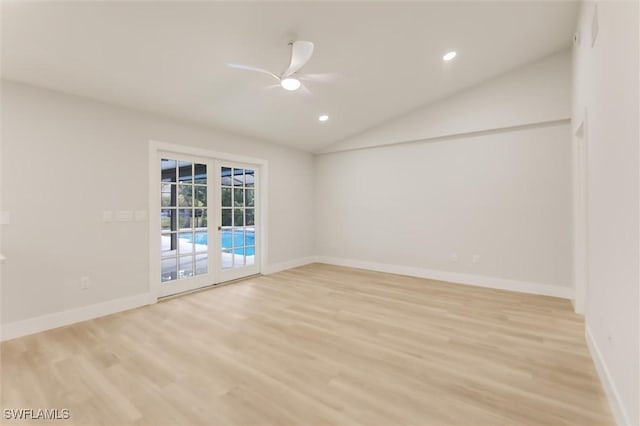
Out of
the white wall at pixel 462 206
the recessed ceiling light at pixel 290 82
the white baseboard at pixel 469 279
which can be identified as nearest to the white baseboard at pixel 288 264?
the white wall at pixel 462 206

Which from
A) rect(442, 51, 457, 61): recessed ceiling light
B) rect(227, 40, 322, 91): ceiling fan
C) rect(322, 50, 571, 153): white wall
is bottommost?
rect(227, 40, 322, 91): ceiling fan

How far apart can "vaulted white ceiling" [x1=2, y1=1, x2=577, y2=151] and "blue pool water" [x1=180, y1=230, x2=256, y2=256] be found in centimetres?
178

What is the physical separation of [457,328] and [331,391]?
5.60 feet

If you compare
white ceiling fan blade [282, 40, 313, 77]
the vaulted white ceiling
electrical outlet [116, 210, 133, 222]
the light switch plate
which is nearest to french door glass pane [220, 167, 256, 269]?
the vaulted white ceiling

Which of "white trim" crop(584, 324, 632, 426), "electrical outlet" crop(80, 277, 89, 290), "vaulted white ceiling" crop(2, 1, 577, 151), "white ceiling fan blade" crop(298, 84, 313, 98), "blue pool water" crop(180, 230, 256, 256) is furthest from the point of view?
"blue pool water" crop(180, 230, 256, 256)

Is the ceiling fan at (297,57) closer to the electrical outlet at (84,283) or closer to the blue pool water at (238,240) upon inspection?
the blue pool water at (238,240)

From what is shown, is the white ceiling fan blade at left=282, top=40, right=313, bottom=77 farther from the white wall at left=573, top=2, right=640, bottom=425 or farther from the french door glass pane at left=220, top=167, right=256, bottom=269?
the french door glass pane at left=220, top=167, right=256, bottom=269

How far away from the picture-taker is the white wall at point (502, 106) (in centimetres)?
398

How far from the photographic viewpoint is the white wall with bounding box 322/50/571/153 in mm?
3982

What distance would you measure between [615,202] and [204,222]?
15.2 feet

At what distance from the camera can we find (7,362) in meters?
2.38

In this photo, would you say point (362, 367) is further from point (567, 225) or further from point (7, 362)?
point (567, 225)

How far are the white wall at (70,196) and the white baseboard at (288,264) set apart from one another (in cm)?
223

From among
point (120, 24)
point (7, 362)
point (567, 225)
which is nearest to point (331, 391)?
point (7, 362)
